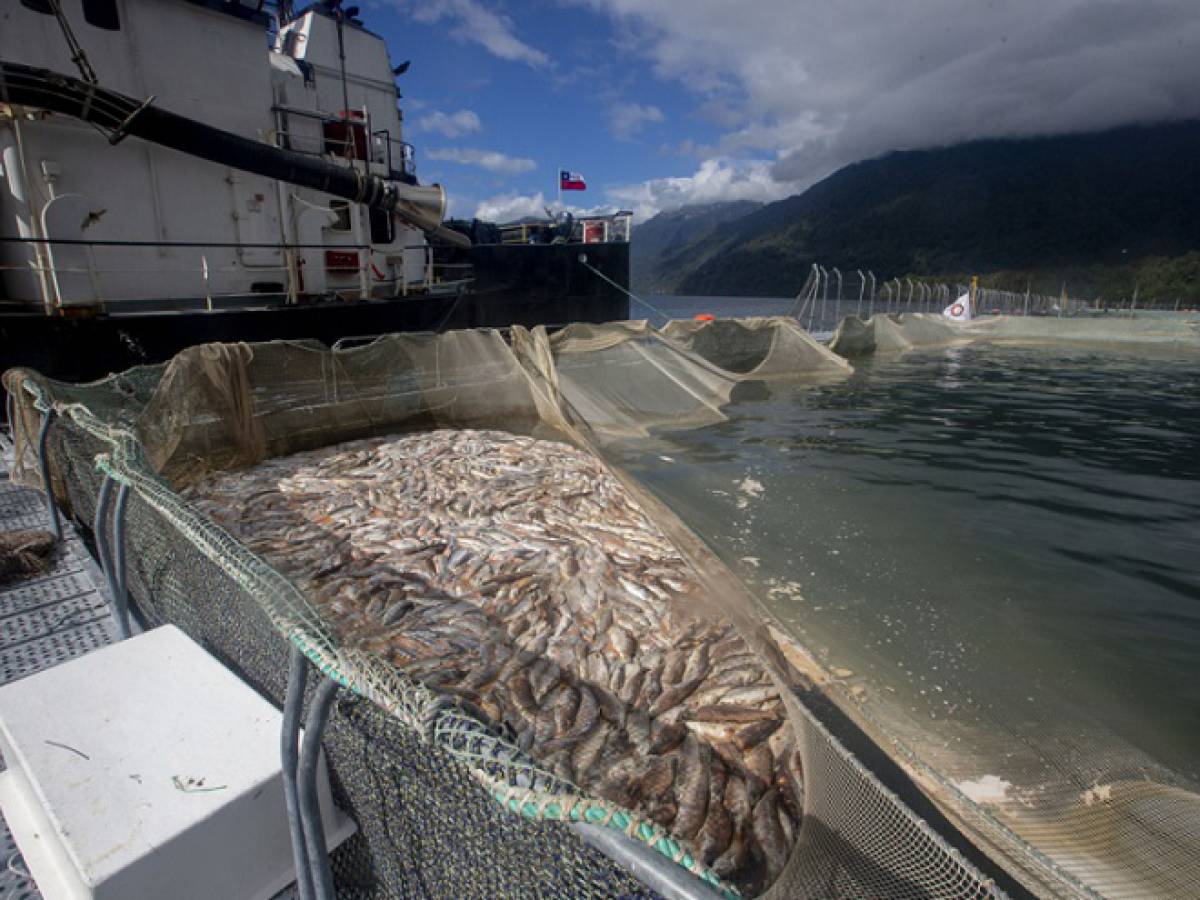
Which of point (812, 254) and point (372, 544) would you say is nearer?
point (372, 544)

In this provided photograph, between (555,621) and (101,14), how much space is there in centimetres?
1573

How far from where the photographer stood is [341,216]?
16484 mm

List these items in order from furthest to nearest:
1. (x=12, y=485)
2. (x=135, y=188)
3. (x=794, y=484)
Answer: (x=135, y=188) → (x=794, y=484) → (x=12, y=485)

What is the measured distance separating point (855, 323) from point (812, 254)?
569 feet

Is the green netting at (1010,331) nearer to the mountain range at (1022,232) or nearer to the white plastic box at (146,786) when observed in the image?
the white plastic box at (146,786)

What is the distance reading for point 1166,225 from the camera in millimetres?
132875

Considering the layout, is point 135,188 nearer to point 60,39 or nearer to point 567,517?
point 60,39

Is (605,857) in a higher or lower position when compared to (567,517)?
higher

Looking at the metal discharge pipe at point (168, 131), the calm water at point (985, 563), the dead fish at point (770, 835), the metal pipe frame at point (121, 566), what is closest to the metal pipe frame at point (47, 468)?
the metal pipe frame at point (121, 566)

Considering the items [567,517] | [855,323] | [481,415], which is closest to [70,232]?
[481,415]

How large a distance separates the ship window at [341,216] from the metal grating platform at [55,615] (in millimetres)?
12755

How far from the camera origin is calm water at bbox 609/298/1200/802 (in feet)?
15.1

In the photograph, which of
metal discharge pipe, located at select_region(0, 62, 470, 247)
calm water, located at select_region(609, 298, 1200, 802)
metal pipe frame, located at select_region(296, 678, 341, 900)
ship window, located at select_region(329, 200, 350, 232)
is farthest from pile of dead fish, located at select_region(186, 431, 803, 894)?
ship window, located at select_region(329, 200, 350, 232)

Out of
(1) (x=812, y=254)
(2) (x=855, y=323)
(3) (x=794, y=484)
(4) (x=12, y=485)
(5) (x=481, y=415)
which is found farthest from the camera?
(1) (x=812, y=254)
